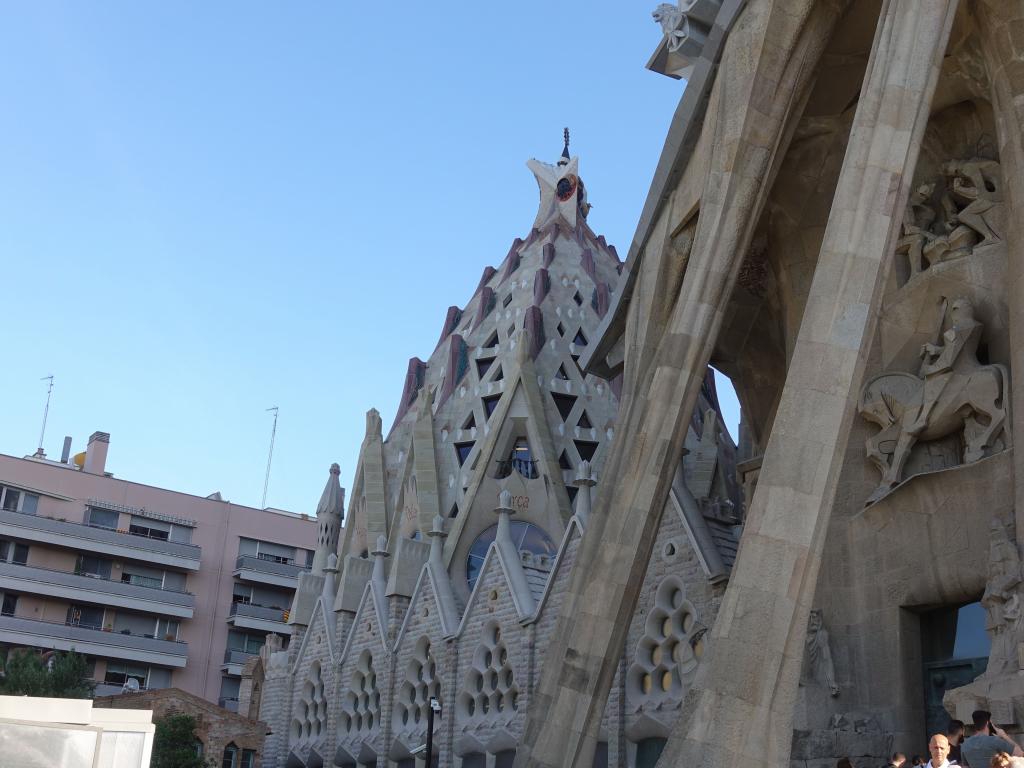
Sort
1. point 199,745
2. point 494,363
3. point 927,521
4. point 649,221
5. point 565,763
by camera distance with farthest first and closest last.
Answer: point 494,363
point 199,745
point 649,221
point 927,521
point 565,763

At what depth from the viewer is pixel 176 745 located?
25.3 meters

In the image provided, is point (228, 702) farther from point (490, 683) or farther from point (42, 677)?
point (490, 683)

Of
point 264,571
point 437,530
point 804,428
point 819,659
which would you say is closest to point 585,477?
point 437,530

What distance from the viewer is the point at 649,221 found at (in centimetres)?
1606

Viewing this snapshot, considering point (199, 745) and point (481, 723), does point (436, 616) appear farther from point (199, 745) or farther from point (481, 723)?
point (199, 745)

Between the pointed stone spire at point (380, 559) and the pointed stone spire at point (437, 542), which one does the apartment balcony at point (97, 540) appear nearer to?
the pointed stone spire at point (380, 559)

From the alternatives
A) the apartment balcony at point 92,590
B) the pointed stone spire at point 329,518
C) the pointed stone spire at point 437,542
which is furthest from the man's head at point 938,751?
the apartment balcony at point 92,590

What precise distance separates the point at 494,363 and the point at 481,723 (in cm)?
1126

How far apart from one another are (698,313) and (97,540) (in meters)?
32.2

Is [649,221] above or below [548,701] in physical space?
above

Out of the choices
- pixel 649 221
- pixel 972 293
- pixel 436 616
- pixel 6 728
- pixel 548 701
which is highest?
pixel 649 221

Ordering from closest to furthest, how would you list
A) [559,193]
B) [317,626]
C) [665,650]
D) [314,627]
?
[665,650]
[317,626]
[314,627]
[559,193]

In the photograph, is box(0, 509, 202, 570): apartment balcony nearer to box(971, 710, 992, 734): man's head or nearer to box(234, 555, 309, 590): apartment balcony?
box(234, 555, 309, 590): apartment balcony

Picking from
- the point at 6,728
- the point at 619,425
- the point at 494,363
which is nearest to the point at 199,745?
the point at 494,363
